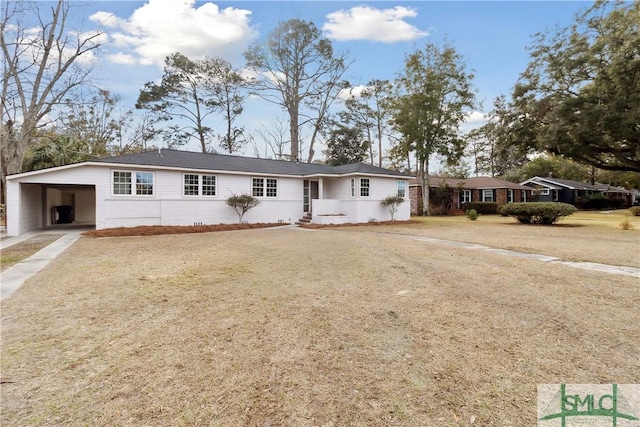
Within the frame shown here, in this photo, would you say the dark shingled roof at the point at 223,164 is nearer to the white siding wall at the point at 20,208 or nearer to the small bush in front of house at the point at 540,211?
the white siding wall at the point at 20,208

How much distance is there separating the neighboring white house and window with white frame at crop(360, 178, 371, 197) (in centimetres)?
4

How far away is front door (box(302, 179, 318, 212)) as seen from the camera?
19469 mm

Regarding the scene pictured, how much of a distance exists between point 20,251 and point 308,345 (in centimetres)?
964

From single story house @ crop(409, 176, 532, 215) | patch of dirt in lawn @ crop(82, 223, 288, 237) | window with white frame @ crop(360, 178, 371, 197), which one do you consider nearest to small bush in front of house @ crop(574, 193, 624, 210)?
single story house @ crop(409, 176, 532, 215)

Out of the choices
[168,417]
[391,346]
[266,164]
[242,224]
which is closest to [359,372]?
[391,346]

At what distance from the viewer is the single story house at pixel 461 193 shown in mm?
29219

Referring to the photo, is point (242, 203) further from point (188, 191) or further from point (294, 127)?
point (294, 127)

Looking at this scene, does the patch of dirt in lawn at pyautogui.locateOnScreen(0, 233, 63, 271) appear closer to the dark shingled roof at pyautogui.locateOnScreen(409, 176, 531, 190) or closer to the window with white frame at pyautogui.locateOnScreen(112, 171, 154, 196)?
the window with white frame at pyautogui.locateOnScreen(112, 171, 154, 196)

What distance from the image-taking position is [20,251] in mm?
8492

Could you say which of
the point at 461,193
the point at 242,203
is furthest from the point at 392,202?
the point at 461,193

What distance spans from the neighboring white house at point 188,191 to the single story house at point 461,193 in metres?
8.82

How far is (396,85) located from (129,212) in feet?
73.7

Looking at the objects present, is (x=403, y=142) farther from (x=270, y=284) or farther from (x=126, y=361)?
(x=126, y=361)

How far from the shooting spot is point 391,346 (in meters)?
3.03
